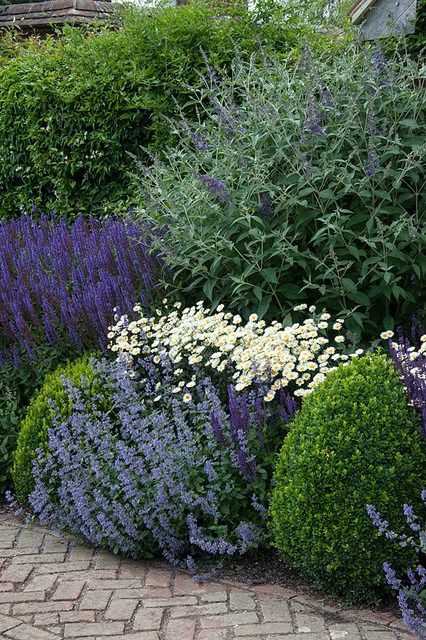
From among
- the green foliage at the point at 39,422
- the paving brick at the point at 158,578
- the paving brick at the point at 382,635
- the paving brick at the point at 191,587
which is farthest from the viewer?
the green foliage at the point at 39,422

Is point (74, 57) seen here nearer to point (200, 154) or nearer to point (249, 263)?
point (200, 154)

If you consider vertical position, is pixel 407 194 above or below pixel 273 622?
above

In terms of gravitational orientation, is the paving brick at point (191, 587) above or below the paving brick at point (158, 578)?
below

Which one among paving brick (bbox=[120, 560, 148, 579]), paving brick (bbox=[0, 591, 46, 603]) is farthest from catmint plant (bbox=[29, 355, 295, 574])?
paving brick (bbox=[0, 591, 46, 603])

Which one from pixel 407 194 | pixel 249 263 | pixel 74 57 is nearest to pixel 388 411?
pixel 249 263

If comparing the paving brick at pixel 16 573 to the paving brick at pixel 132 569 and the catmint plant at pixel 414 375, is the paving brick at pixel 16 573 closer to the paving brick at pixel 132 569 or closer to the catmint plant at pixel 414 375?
the paving brick at pixel 132 569

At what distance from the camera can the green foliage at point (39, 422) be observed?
475cm

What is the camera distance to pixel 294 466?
3.72 m

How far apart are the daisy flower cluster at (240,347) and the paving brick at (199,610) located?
980 mm

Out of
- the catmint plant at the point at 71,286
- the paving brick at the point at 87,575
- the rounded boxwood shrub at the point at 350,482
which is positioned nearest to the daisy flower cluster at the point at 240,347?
the catmint plant at the point at 71,286

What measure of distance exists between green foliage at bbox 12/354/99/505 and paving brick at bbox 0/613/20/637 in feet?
3.67

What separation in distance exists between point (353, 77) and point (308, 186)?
0.95 meters

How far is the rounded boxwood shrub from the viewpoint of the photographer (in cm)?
354

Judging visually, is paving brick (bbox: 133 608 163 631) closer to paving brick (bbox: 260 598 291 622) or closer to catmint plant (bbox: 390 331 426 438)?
paving brick (bbox: 260 598 291 622)
